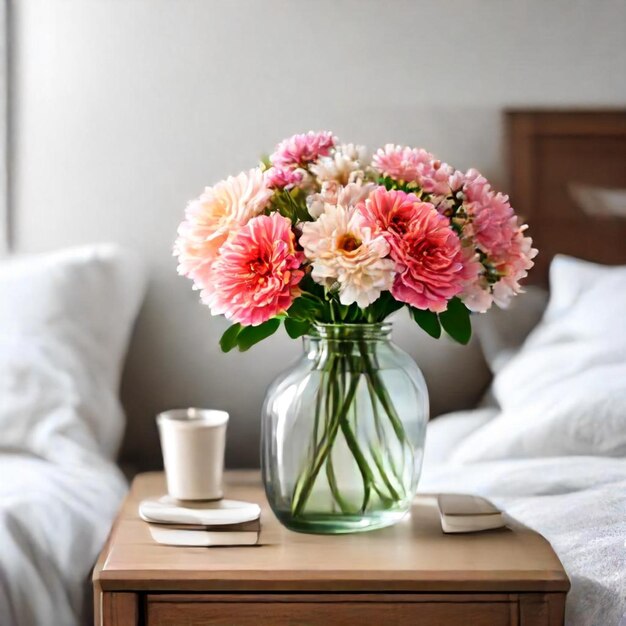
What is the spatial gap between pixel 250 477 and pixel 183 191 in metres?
0.69

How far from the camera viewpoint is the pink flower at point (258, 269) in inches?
40.0

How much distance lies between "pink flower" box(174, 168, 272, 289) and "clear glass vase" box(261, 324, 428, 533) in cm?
15

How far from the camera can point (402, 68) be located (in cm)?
196

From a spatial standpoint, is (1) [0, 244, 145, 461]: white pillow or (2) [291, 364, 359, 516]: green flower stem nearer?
(2) [291, 364, 359, 516]: green flower stem

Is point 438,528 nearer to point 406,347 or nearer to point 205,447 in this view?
point 205,447

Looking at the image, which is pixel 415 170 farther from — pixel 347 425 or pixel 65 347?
pixel 65 347

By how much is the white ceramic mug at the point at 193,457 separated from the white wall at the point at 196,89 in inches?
25.1

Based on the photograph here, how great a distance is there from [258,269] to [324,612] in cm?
37

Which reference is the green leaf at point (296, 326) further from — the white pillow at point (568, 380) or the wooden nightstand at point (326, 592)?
the white pillow at point (568, 380)

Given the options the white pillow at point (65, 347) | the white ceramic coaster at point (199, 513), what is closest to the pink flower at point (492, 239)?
the white ceramic coaster at point (199, 513)

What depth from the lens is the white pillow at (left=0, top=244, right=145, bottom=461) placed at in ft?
5.13

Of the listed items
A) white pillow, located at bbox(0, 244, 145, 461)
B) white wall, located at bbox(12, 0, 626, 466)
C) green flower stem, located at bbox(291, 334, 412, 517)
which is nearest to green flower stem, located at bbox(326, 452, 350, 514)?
green flower stem, located at bbox(291, 334, 412, 517)

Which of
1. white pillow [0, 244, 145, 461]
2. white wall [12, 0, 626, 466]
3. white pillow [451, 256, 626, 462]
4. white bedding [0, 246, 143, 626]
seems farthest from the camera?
white wall [12, 0, 626, 466]

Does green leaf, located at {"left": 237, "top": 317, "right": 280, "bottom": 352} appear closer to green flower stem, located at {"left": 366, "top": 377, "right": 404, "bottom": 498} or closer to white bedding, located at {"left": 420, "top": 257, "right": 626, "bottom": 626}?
green flower stem, located at {"left": 366, "top": 377, "right": 404, "bottom": 498}
